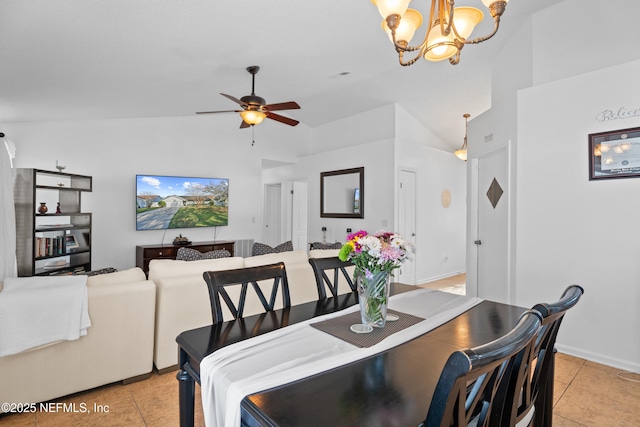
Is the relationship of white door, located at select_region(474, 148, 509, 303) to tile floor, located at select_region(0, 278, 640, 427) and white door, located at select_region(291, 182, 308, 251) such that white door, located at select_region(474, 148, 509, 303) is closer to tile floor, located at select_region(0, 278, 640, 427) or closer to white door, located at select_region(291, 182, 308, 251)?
tile floor, located at select_region(0, 278, 640, 427)

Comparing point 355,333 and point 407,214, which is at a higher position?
point 407,214

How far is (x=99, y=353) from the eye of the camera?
2283 mm

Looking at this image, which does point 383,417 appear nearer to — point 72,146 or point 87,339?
point 87,339

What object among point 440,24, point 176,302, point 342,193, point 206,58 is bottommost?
point 176,302

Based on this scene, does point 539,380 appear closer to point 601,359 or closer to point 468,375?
point 468,375

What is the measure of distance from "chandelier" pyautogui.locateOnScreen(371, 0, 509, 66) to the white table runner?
1.58 meters

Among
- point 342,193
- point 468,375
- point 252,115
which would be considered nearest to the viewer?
point 468,375

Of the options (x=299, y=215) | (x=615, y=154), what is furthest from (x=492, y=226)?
(x=299, y=215)

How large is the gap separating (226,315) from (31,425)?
1316 mm

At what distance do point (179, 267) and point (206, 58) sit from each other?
205 cm

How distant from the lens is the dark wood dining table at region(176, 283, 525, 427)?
2.85 feet

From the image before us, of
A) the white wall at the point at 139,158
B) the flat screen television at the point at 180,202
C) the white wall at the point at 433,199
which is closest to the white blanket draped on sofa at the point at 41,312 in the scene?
the white wall at the point at 139,158

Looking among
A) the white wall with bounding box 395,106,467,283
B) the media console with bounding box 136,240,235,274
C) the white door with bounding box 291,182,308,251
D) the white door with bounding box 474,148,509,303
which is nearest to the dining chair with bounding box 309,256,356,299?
the white door with bounding box 474,148,509,303

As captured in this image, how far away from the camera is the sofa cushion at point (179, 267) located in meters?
2.64
